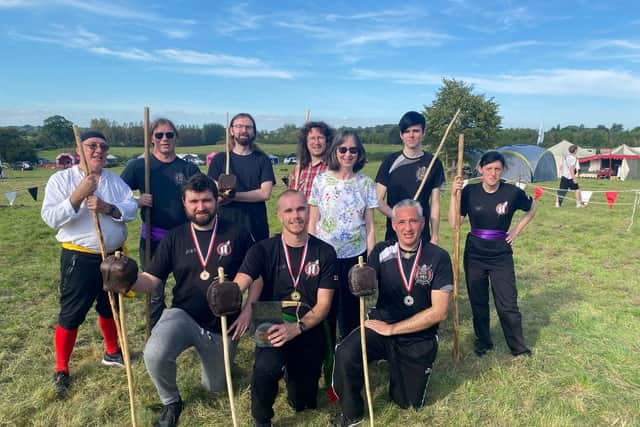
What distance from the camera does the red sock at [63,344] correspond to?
3.70 meters

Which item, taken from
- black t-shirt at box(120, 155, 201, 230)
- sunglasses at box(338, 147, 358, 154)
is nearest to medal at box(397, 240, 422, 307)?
sunglasses at box(338, 147, 358, 154)

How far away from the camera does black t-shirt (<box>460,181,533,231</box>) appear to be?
13.9 ft

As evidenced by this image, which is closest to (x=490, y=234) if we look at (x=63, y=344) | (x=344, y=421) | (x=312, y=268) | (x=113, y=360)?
(x=312, y=268)

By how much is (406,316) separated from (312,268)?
87 centimetres

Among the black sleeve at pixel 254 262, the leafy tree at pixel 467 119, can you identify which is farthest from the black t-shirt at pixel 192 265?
the leafy tree at pixel 467 119

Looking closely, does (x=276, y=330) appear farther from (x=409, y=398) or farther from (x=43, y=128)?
(x=43, y=128)

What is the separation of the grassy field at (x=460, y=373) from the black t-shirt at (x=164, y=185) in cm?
142

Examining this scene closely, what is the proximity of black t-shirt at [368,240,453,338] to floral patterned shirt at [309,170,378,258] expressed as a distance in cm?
35

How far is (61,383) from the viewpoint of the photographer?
3.67 m

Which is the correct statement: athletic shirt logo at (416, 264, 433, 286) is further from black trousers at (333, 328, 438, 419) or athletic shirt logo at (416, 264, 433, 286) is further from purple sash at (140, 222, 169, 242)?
purple sash at (140, 222, 169, 242)

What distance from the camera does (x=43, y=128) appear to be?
66.1m

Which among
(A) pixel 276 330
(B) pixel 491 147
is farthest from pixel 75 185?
(B) pixel 491 147

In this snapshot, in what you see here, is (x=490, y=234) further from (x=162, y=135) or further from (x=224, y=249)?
(x=162, y=135)

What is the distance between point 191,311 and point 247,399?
0.88 meters
